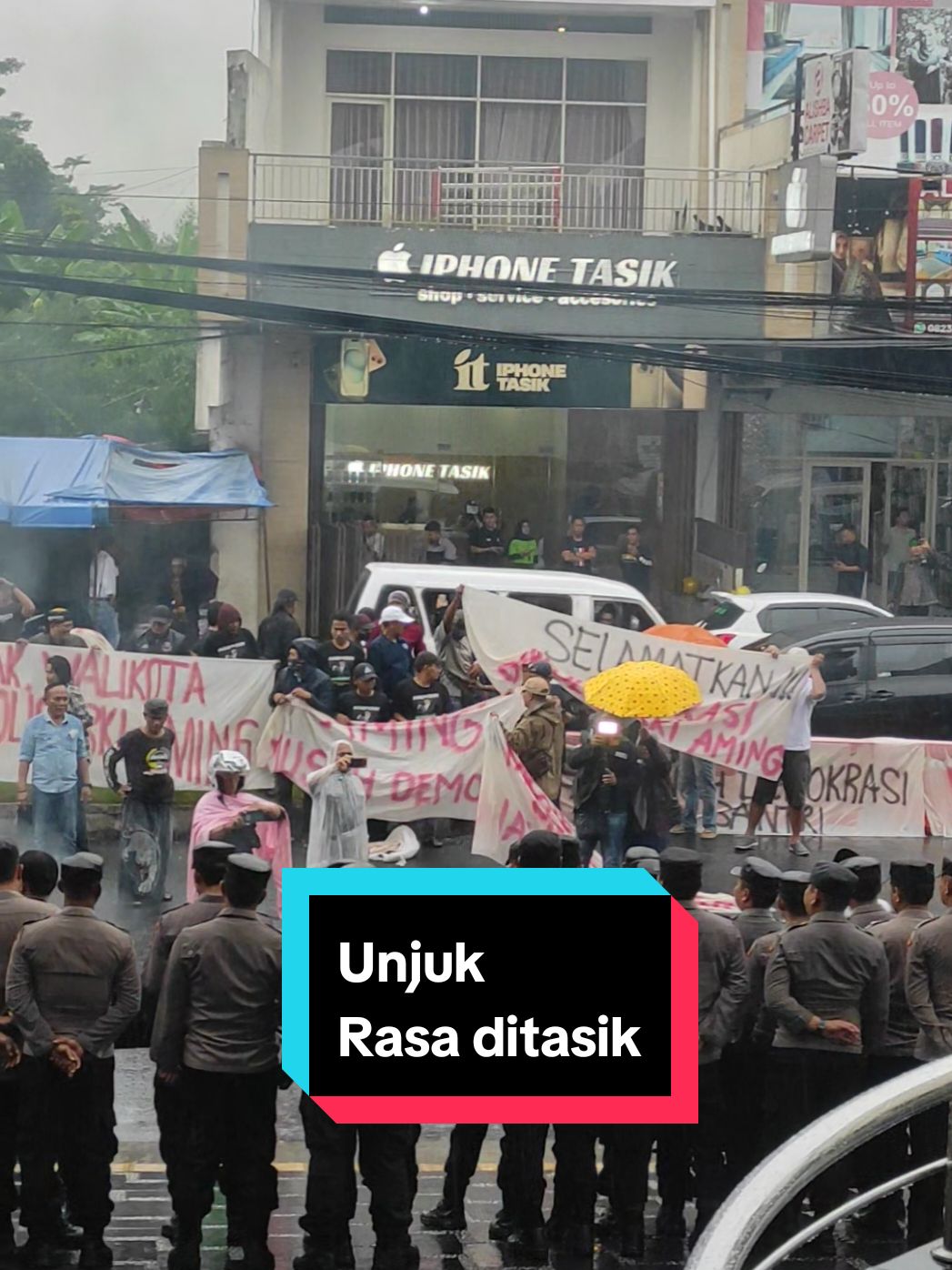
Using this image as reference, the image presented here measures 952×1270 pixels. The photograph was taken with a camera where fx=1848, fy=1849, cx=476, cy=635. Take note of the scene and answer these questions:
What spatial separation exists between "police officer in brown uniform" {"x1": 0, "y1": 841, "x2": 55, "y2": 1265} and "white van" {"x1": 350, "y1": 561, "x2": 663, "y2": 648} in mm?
8760

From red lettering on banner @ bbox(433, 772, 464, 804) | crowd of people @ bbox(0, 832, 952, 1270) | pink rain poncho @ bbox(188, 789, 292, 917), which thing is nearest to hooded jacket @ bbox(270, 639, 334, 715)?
red lettering on banner @ bbox(433, 772, 464, 804)

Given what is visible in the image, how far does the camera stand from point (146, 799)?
10.5m

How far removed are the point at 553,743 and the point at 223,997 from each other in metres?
5.41

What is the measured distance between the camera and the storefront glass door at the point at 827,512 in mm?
23094

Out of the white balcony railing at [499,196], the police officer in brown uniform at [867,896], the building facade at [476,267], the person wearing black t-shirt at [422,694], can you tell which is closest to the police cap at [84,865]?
the police officer in brown uniform at [867,896]

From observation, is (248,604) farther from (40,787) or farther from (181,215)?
(181,215)

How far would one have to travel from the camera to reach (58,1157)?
618cm

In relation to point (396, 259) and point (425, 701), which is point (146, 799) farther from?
point (396, 259)

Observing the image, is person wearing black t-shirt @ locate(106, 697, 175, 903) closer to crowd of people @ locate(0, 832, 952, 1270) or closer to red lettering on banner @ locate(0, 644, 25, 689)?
red lettering on banner @ locate(0, 644, 25, 689)

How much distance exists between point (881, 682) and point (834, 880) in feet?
26.8

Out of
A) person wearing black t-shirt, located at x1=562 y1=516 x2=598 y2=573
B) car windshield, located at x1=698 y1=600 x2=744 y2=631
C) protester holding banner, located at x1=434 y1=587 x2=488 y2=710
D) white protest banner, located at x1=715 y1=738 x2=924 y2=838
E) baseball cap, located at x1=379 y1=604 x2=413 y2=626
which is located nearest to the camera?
white protest banner, located at x1=715 y1=738 x2=924 y2=838

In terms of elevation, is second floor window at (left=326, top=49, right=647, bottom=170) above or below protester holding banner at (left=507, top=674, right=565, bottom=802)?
above

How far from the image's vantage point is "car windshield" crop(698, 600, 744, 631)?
16.7 meters

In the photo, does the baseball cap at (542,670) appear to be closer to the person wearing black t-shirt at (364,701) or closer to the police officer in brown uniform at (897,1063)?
the person wearing black t-shirt at (364,701)
